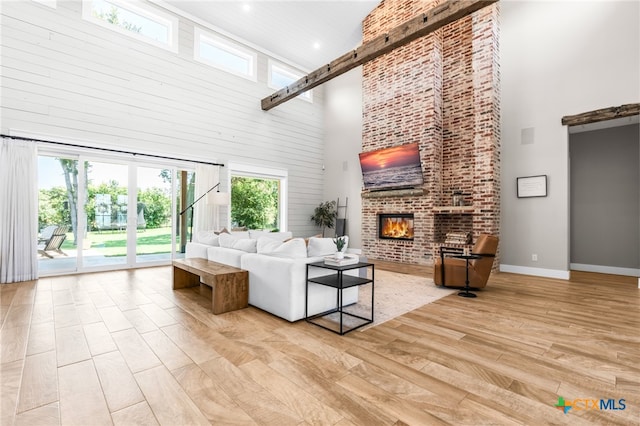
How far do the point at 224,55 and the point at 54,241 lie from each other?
5.29m

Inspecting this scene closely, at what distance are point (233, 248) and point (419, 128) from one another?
488cm

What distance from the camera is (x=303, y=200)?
29.3 ft

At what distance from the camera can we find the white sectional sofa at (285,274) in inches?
121

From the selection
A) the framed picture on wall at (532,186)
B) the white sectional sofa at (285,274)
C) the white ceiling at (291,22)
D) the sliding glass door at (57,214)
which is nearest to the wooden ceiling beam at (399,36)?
the white ceiling at (291,22)

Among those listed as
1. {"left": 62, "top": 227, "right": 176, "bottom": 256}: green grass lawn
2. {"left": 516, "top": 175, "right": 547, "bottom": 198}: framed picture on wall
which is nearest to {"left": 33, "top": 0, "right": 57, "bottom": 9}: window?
{"left": 62, "top": 227, "right": 176, "bottom": 256}: green grass lawn

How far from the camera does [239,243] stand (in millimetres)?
4004

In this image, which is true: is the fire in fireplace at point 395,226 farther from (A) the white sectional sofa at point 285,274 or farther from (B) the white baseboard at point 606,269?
(A) the white sectional sofa at point 285,274

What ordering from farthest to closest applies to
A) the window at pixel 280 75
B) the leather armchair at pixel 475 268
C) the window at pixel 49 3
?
the window at pixel 280 75 → the window at pixel 49 3 → the leather armchair at pixel 475 268

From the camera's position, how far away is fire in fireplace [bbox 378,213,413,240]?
22.9ft

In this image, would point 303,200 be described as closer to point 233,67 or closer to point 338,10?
point 233,67

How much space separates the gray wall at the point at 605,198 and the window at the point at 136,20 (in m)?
8.72

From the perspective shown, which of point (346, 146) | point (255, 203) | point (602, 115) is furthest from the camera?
point (346, 146)

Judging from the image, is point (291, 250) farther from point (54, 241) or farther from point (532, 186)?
point (532, 186)

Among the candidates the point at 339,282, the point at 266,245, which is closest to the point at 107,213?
the point at 266,245
